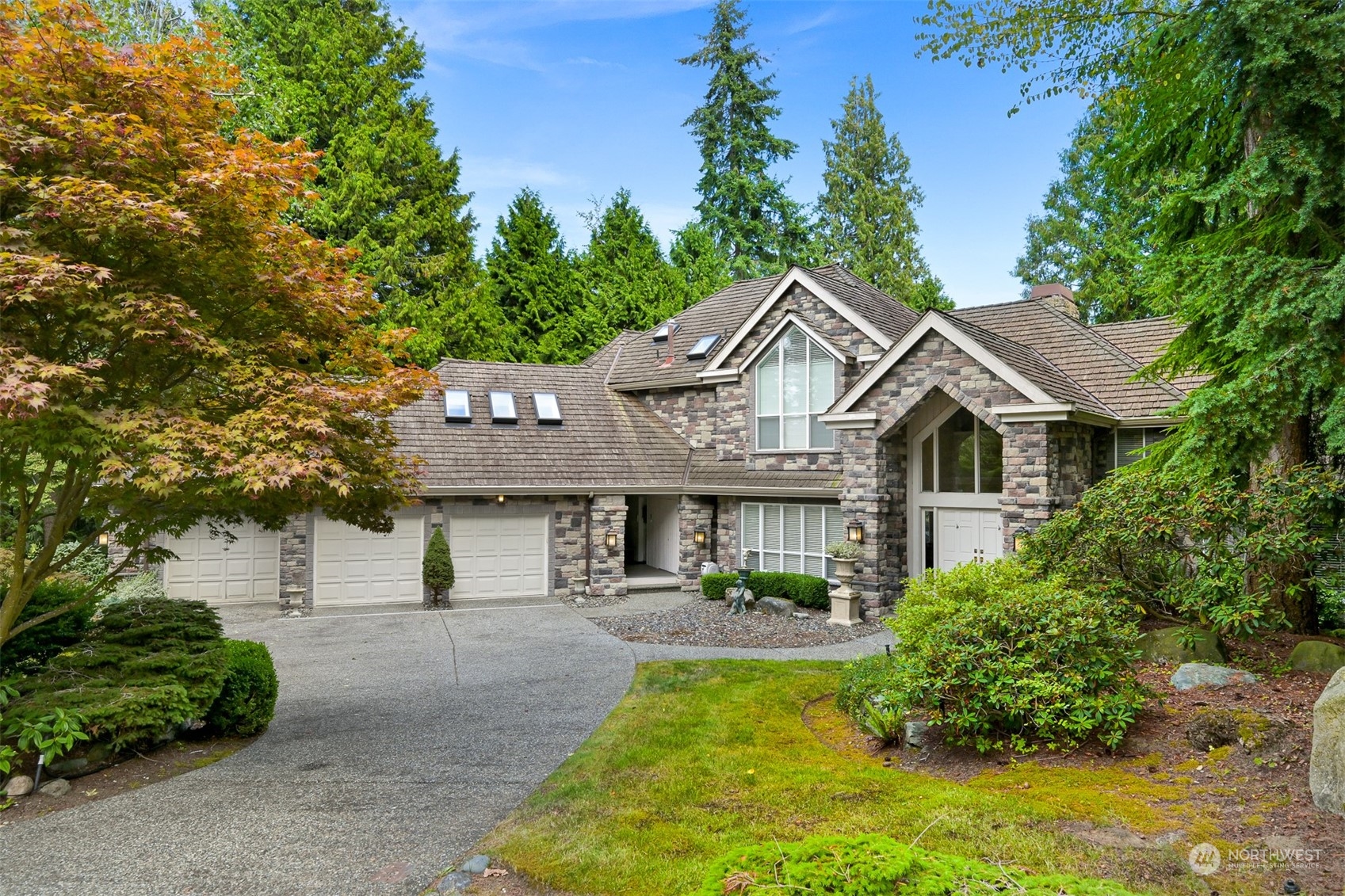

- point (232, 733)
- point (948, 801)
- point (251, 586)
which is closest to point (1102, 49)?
point (948, 801)

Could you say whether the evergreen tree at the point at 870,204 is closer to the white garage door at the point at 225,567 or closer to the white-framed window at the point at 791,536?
the white-framed window at the point at 791,536

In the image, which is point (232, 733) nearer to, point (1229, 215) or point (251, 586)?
point (251, 586)

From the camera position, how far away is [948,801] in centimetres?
502

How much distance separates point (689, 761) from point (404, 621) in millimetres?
9295

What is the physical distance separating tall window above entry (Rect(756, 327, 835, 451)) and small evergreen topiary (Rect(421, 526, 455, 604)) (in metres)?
7.17

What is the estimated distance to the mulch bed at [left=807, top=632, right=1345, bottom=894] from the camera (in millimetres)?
4008

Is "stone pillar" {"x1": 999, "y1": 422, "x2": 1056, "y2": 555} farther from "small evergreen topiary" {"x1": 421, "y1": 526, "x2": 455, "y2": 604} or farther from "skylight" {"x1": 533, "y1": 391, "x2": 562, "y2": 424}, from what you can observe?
"small evergreen topiary" {"x1": 421, "y1": 526, "x2": 455, "y2": 604}

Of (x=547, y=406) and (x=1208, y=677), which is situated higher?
(x=547, y=406)

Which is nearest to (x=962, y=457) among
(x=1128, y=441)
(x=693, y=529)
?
(x=1128, y=441)

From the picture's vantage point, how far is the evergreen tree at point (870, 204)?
112 feet

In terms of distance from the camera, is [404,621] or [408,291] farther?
[408,291]

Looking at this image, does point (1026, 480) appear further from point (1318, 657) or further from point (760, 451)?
point (760, 451)

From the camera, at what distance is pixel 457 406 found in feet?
56.4

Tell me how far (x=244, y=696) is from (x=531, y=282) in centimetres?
2274
